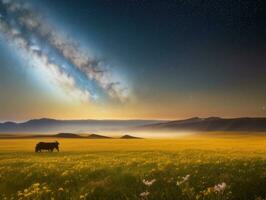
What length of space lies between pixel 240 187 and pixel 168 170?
566 cm

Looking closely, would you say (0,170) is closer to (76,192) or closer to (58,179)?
(58,179)

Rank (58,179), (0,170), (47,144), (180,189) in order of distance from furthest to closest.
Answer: (47,144) → (0,170) → (58,179) → (180,189)

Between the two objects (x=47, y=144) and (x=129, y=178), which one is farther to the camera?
(x=47, y=144)

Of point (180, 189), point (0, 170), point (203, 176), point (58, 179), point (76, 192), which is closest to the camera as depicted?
point (180, 189)

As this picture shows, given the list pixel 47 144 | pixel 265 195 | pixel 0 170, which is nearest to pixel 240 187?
pixel 265 195

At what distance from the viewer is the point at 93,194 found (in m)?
15.0

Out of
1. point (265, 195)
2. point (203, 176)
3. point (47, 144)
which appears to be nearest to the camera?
point (265, 195)

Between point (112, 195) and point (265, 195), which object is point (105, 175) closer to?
point (112, 195)

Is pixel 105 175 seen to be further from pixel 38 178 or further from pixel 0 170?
pixel 0 170

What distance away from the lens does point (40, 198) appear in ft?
48.3

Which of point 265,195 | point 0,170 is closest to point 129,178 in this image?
point 265,195

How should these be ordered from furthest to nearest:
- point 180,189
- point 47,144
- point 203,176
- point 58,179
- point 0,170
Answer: point 47,144, point 0,170, point 58,179, point 203,176, point 180,189

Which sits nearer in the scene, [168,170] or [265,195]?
[265,195]

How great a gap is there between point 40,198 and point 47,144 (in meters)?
42.3
